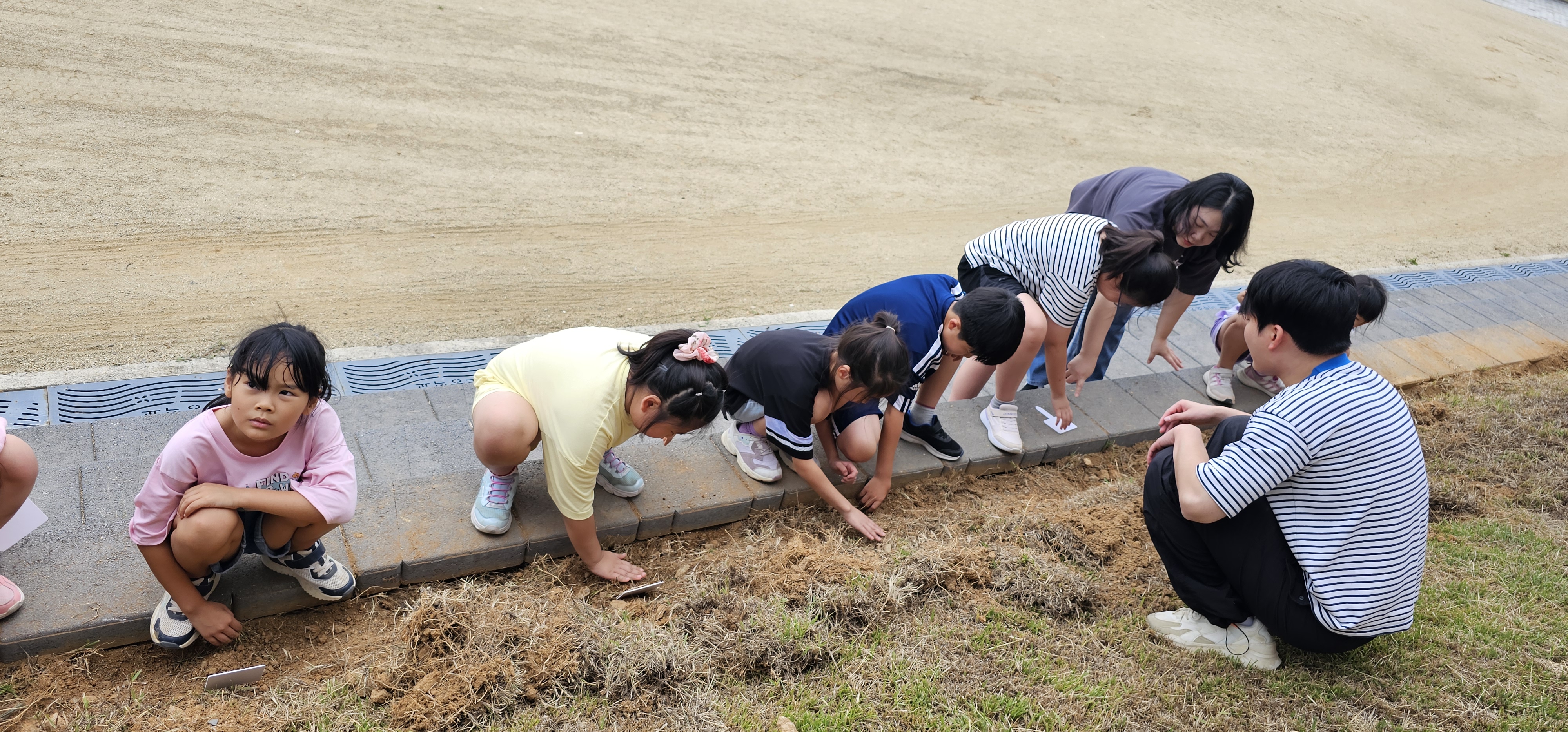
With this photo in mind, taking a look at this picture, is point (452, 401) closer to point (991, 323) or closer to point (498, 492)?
point (498, 492)

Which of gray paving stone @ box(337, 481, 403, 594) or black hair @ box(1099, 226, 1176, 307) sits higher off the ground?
black hair @ box(1099, 226, 1176, 307)

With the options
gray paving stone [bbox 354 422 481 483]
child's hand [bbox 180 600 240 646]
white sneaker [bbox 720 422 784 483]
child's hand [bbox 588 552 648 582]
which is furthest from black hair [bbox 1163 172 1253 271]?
child's hand [bbox 180 600 240 646]

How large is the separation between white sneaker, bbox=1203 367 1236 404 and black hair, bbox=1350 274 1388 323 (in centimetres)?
75

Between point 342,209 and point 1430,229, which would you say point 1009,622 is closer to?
point 342,209

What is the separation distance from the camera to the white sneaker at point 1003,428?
12.3 ft

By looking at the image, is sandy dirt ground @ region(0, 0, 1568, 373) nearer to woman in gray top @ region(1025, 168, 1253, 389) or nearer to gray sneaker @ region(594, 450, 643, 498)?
woman in gray top @ region(1025, 168, 1253, 389)

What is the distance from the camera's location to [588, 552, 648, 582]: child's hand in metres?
2.80

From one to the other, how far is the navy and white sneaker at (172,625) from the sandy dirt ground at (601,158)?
6.85 ft

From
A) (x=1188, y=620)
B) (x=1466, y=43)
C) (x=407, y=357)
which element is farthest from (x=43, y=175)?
(x=1466, y=43)

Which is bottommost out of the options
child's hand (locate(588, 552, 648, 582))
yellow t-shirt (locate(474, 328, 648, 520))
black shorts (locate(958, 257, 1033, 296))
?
child's hand (locate(588, 552, 648, 582))

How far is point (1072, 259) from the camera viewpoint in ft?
11.7

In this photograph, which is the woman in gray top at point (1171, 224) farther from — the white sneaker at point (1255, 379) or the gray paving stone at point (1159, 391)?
the white sneaker at point (1255, 379)

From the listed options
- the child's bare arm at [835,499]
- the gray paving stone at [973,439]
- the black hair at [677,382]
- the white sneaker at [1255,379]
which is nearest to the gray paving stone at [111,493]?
the black hair at [677,382]

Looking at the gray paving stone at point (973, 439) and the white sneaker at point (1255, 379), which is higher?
the white sneaker at point (1255, 379)
